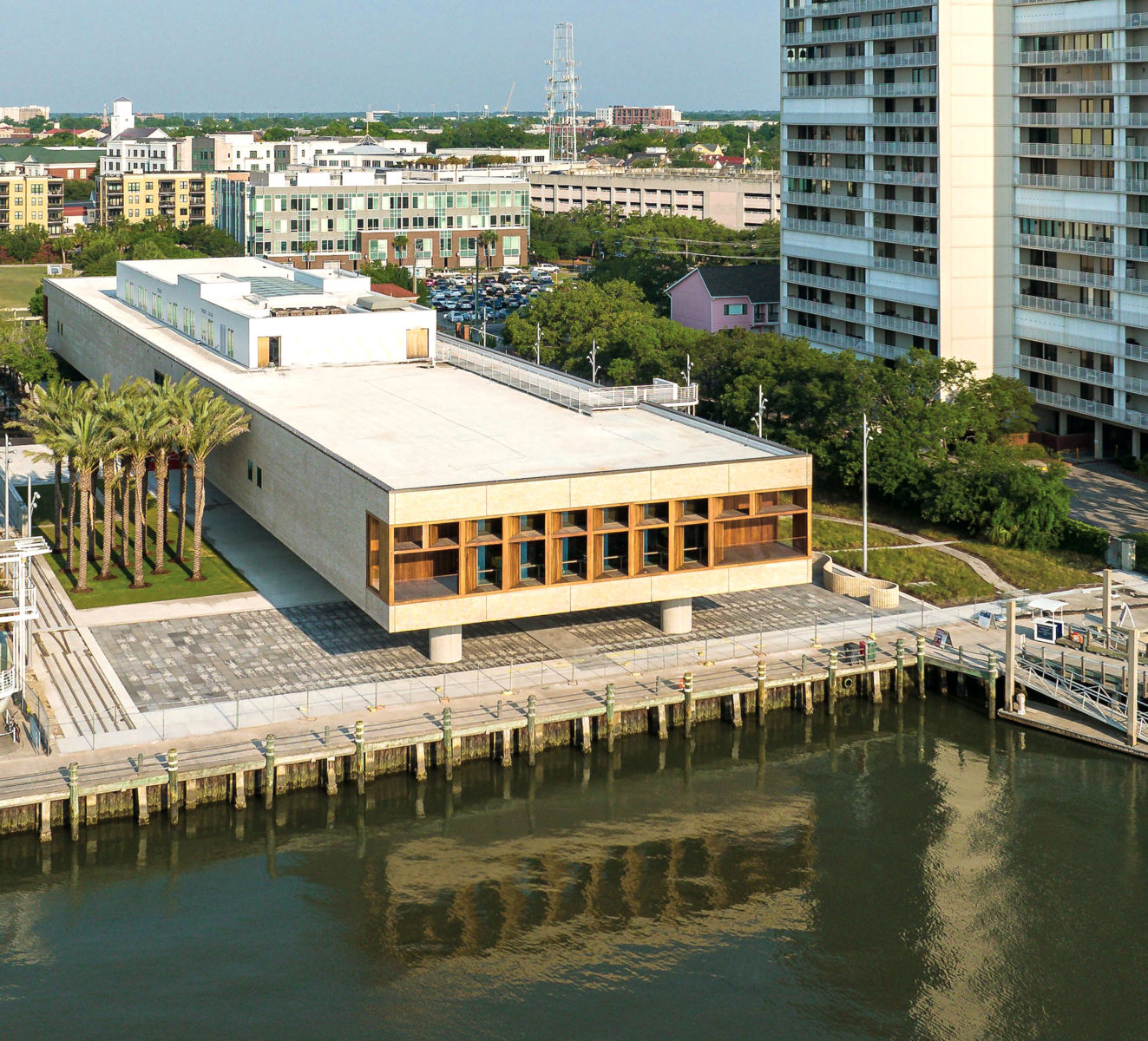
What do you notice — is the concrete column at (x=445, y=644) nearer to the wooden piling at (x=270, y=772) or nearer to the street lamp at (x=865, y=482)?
the wooden piling at (x=270, y=772)

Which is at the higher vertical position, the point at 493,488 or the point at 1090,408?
the point at 1090,408

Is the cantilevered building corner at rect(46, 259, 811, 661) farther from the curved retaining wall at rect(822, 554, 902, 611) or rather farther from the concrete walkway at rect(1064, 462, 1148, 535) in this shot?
the concrete walkway at rect(1064, 462, 1148, 535)

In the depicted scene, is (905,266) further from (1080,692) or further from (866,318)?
(1080,692)

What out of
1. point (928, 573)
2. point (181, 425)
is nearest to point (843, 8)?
point (928, 573)

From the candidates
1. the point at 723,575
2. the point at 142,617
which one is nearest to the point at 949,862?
the point at 723,575

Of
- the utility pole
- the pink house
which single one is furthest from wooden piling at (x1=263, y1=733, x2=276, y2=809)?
the pink house

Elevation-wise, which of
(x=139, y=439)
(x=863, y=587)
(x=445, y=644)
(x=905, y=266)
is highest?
(x=905, y=266)

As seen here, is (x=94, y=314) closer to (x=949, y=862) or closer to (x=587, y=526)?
(x=587, y=526)
